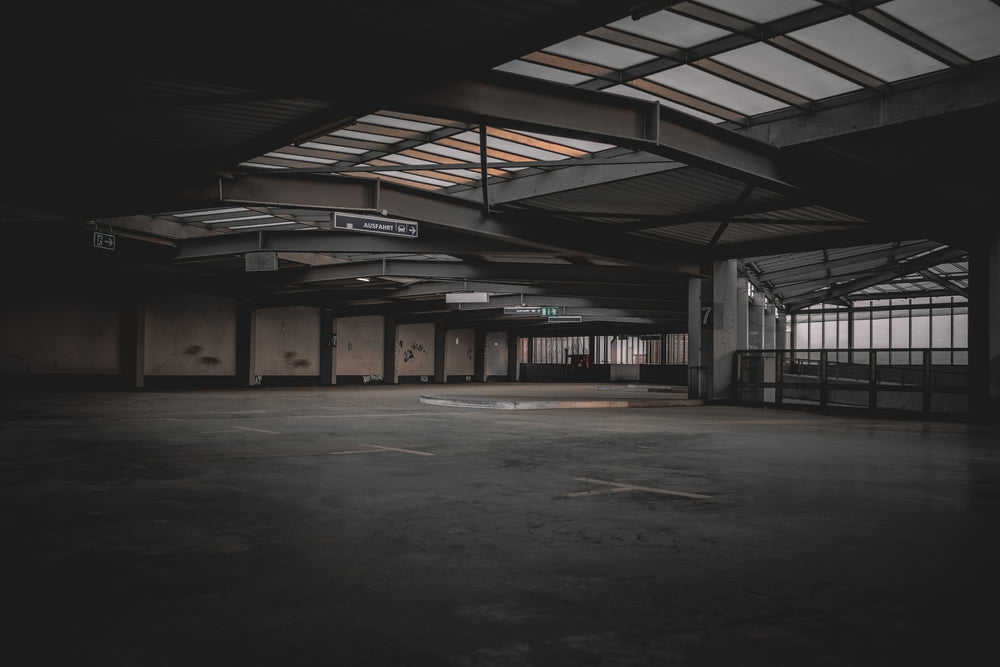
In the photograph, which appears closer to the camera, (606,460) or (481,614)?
(481,614)

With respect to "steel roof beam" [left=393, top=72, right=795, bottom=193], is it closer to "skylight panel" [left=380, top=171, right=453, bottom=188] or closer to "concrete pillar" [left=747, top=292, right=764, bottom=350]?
"skylight panel" [left=380, top=171, right=453, bottom=188]

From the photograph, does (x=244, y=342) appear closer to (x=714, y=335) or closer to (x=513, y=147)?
(x=714, y=335)

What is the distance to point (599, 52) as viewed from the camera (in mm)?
10773

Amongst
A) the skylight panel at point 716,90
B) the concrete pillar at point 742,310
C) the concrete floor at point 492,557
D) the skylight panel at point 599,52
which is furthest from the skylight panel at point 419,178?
the concrete pillar at point 742,310

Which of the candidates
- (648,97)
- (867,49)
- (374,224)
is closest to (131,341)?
(374,224)

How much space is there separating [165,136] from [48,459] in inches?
256

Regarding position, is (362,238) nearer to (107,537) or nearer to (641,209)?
(641,209)

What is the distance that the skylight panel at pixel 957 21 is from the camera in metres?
9.09

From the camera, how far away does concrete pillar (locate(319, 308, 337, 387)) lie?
139ft

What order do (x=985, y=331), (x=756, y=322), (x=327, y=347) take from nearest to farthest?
1. (x=985, y=331)
2. (x=756, y=322)
3. (x=327, y=347)

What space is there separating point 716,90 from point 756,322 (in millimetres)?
27935

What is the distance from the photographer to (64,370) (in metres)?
30.3

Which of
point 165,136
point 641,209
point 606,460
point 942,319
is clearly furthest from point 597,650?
point 942,319

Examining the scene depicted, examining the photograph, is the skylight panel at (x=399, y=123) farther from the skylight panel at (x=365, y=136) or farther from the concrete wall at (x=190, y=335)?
the concrete wall at (x=190, y=335)
